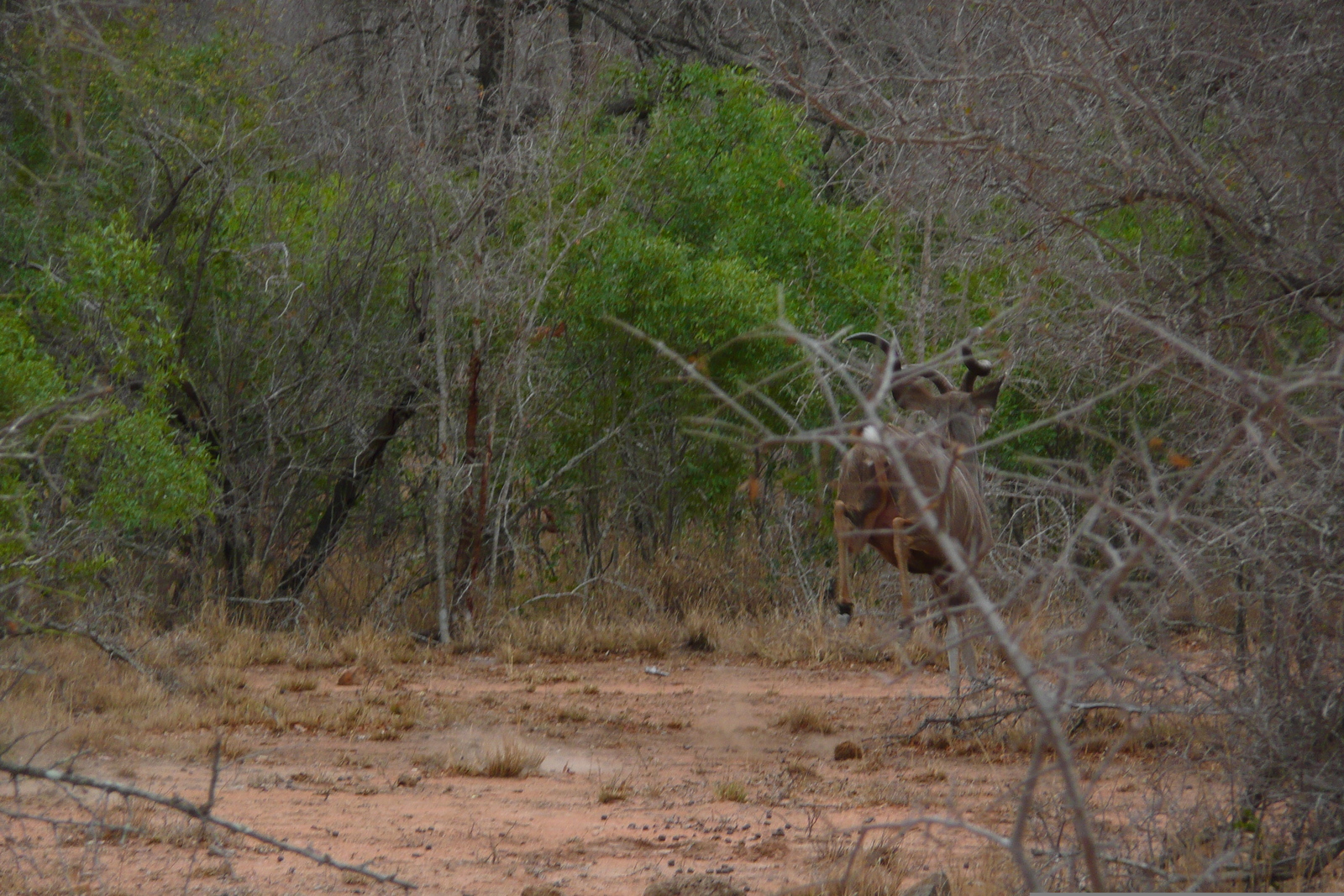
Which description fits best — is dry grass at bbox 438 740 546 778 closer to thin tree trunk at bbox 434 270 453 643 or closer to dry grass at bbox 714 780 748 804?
dry grass at bbox 714 780 748 804

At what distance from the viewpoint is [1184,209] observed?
6.95 metres

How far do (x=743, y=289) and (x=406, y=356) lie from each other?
3.33 meters

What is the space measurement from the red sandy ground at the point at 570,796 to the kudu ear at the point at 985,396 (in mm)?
2226

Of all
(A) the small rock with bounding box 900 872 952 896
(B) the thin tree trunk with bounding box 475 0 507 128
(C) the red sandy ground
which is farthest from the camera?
(B) the thin tree trunk with bounding box 475 0 507 128

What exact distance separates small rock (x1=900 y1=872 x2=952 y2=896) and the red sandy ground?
237 mm

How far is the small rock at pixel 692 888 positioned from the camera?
18.2 ft

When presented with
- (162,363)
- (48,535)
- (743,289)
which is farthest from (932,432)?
(162,363)

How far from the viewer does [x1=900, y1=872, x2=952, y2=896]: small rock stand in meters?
5.46

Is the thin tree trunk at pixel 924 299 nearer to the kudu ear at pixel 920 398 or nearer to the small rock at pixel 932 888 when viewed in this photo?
the kudu ear at pixel 920 398

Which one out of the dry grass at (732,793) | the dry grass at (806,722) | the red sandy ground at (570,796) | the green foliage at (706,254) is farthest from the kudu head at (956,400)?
the green foliage at (706,254)

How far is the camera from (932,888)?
5.48m

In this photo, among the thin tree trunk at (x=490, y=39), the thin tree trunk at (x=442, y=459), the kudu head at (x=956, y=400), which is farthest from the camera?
the thin tree trunk at (x=490, y=39)

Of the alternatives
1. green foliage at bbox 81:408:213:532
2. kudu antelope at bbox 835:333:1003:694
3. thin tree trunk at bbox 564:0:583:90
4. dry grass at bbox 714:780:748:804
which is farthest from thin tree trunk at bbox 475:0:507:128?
dry grass at bbox 714:780:748:804

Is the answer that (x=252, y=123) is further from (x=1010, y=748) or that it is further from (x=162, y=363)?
(x=1010, y=748)
